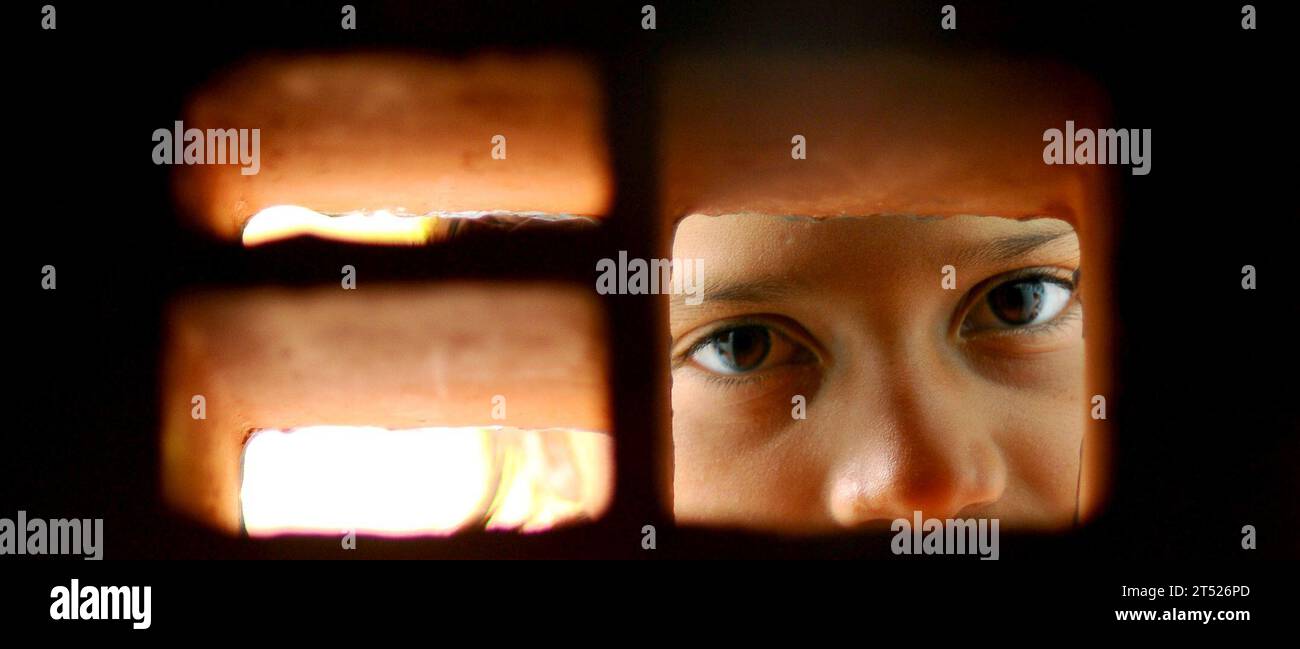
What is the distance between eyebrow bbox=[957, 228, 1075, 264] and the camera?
35.9 inches

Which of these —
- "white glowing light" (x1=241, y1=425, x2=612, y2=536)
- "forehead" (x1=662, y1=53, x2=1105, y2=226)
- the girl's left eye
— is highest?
"forehead" (x1=662, y1=53, x2=1105, y2=226)

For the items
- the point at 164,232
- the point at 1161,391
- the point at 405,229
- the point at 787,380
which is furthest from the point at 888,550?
the point at 164,232

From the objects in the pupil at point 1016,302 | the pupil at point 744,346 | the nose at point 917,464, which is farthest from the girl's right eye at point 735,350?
the pupil at point 1016,302

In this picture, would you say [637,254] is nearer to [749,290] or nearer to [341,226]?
[749,290]

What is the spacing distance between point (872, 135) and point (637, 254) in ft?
0.87

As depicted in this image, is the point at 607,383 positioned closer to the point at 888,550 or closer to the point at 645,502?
the point at 645,502

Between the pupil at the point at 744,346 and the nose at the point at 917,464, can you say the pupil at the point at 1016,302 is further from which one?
the pupil at the point at 744,346

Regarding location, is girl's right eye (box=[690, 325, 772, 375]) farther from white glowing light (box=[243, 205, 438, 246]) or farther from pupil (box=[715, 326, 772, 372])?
white glowing light (box=[243, 205, 438, 246])

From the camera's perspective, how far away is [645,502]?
0.89 m

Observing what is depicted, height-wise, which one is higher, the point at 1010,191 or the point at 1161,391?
the point at 1010,191

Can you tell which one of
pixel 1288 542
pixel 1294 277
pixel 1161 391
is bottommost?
pixel 1288 542

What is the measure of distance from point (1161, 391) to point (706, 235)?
49 cm

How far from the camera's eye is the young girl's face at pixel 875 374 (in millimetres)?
Answer: 876

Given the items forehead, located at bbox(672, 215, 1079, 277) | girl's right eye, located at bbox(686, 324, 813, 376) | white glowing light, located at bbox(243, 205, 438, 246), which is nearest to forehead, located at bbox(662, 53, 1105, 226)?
forehead, located at bbox(672, 215, 1079, 277)
